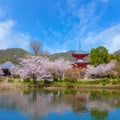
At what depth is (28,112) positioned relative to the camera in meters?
21.2

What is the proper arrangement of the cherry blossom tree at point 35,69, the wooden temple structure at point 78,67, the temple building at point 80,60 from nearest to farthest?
the cherry blossom tree at point 35,69 → the wooden temple structure at point 78,67 → the temple building at point 80,60

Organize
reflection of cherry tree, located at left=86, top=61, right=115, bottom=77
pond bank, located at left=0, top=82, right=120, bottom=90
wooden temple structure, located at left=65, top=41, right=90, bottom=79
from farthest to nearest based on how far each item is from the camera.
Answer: wooden temple structure, located at left=65, top=41, right=90, bottom=79 < reflection of cherry tree, located at left=86, top=61, right=115, bottom=77 < pond bank, located at left=0, top=82, right=120, bottom=90

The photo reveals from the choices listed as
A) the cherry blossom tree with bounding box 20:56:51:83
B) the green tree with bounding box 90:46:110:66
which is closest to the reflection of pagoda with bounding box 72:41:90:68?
the green tree with bounding box 90:46:110:66

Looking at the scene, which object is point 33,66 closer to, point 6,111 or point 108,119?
point 6,111

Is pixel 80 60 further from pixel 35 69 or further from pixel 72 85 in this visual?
pixel 72 85

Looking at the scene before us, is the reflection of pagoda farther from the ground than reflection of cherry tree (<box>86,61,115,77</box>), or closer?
farther from the ground

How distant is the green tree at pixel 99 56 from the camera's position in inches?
2415

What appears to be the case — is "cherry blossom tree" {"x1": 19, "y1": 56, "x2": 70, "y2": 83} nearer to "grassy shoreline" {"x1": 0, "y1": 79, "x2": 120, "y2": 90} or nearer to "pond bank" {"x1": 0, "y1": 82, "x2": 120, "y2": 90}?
"grassy shoreline" {"x1": 0, "y1": 79, "x2": 120, "y2": 90}

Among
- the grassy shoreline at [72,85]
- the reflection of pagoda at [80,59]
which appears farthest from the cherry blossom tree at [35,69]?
the reflection of pagoda at [80,59]

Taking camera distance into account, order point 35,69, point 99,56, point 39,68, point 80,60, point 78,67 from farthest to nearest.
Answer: point 80,60, point 78,67, point 99,56, point 39,68, point 35,69

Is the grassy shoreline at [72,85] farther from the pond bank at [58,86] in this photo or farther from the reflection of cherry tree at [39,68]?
the reflection of cherry tree at [39,68]

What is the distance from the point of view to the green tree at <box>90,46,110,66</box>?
61344 mm

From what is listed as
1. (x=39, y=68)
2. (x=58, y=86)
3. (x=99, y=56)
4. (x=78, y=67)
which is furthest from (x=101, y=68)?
(x=39, y=68)

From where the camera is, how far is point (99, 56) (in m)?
61.7
